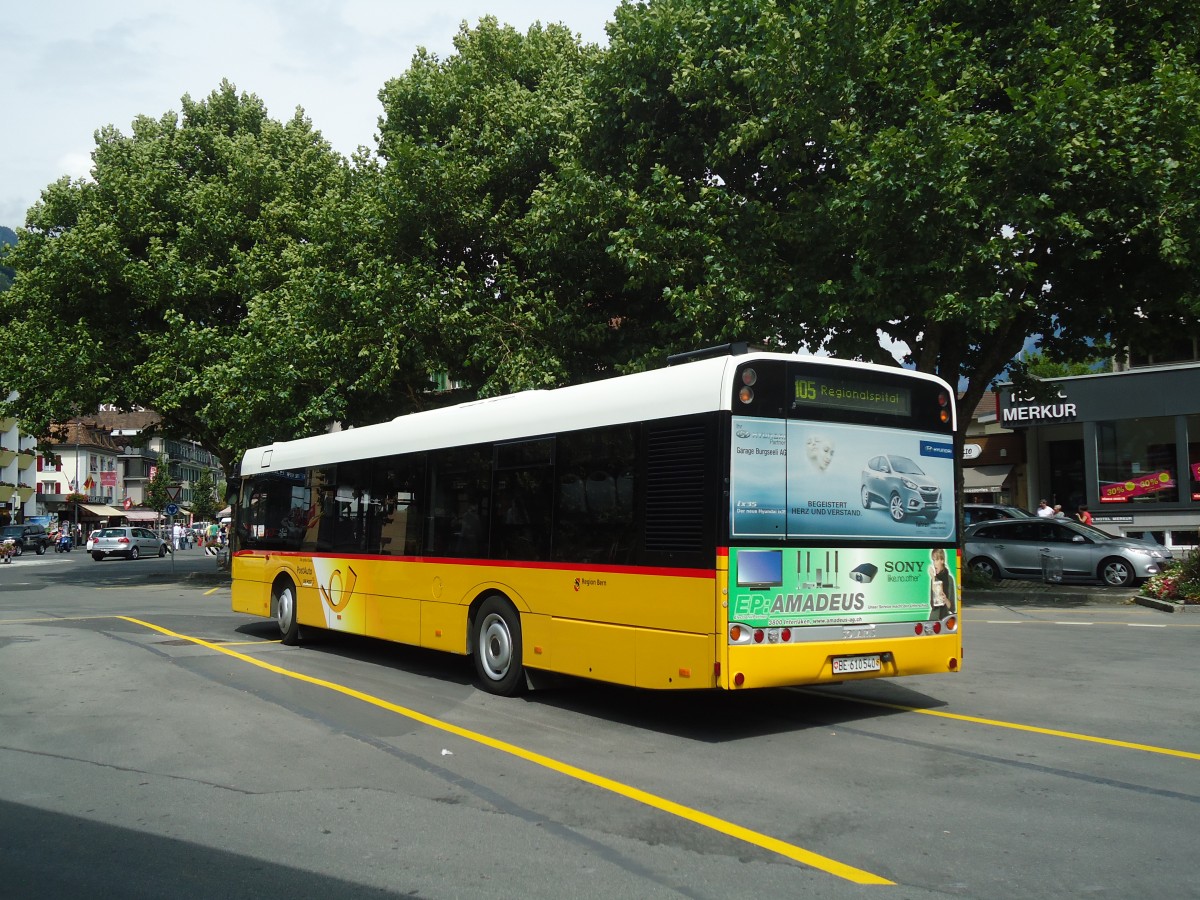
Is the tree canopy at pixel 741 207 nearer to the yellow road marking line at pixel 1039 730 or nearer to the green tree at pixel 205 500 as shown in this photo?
the yellow road marking line at pixel 1039 730

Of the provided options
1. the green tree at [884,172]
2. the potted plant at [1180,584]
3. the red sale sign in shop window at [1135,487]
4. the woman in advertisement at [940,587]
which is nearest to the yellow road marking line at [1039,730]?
the woman in advertisement at [940,587]

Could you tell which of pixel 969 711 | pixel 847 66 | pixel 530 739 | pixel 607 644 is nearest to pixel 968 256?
pixel 847 66

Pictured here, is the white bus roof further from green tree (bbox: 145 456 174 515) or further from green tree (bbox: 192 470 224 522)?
green tree (bbox: 192 470 224 522)

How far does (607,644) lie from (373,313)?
45.8ft

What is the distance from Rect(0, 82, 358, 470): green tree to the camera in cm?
2750

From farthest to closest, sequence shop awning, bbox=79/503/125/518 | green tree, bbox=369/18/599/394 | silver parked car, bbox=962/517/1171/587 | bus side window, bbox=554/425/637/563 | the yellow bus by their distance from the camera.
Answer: shop awning, bbox=79/503/125/518 → silver parked car, bbox=962/517/1171/587 → green tree, bbox=369/18/599/394 → bus side window, bbox=554/425/637/563 → the yellow bus

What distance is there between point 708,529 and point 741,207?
1139cm

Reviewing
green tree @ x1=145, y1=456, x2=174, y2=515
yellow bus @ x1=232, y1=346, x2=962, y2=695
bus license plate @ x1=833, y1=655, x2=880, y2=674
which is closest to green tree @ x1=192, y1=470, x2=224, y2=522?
green tree @ x1=145, y1=456, x2=174, y2=515

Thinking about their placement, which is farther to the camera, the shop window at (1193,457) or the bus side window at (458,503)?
the shop window at (1193,457)

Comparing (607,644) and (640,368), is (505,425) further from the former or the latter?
(640,368)

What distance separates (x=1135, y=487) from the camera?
33.1 m

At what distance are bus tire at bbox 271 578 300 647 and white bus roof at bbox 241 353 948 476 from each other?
74.4 inches

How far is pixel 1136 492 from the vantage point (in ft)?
108

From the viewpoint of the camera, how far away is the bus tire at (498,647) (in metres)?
9.37
